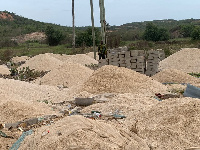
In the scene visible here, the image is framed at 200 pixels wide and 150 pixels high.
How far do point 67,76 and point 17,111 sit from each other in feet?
16.9

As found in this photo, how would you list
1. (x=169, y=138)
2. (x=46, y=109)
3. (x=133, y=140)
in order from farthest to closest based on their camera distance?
(x=46, y=109) → (x=169, y=138) → (x=133, y=140)

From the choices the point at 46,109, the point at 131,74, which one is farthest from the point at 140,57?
the point at 46,109

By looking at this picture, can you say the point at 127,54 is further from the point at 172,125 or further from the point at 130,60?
the point at 172,125

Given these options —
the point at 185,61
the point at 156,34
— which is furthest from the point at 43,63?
the point at 156,34

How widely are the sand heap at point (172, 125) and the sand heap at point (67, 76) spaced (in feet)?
19.0

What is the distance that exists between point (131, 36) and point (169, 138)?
39940mm

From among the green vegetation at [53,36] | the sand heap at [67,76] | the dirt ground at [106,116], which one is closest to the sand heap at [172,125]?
the dirt ground at [106,116]

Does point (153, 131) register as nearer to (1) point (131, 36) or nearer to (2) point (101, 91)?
(2) point (101, 91)

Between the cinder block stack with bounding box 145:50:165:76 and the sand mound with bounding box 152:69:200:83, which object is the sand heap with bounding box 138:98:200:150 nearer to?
the sand mound with bounding box 152:69:200:83

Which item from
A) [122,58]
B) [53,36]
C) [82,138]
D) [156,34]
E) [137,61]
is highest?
[156,34]

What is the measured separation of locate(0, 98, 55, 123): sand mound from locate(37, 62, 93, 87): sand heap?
431 cm

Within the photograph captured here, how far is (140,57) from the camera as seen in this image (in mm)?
11039

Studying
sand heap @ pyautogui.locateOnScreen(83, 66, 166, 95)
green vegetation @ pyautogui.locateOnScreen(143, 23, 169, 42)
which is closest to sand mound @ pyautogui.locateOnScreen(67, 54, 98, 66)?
sand heap @ pyautogui.locateOnScreen(83, 66, 166, 95)

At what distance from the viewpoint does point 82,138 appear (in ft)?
11.6
